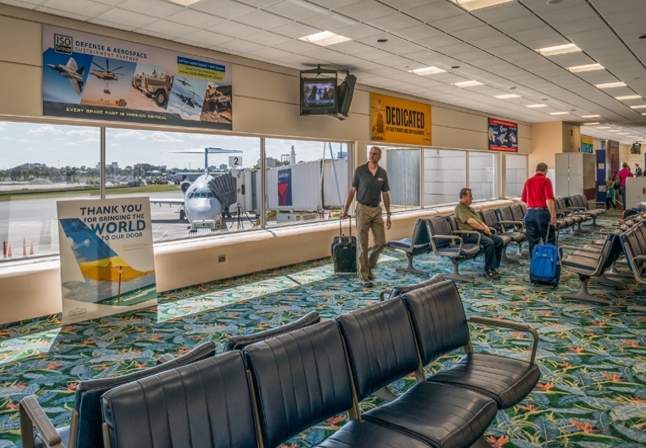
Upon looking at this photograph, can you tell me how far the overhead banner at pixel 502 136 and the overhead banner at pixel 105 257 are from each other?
36.2ft

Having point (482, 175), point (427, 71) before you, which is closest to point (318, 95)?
point (427, 71)

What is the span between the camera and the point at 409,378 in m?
3.53

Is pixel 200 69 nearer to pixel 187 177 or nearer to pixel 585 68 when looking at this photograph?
pixel 187 177

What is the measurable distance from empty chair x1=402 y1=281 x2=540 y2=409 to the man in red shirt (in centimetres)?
470

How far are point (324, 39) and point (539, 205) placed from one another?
12.6ft

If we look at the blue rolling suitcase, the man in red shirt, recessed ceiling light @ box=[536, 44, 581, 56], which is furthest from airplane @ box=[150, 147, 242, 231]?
recessed ceiling light @ box=[536, 44, 581, 56]

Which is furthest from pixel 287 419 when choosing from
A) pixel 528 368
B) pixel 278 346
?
pixel 528 368

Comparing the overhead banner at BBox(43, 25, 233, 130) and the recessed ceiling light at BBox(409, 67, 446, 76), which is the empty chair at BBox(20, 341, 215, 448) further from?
the recessed ceiling light at BBox(409, 67, 446, 76)

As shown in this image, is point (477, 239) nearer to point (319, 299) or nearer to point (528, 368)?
point (319, 299)

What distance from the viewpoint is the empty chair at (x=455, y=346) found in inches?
96.6

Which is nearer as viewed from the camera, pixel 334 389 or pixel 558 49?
pixel 334 389

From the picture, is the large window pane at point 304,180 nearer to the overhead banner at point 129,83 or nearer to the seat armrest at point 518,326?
the overhead banner at point 129,83

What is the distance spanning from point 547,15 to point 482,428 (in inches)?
193

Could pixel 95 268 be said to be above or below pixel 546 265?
above
